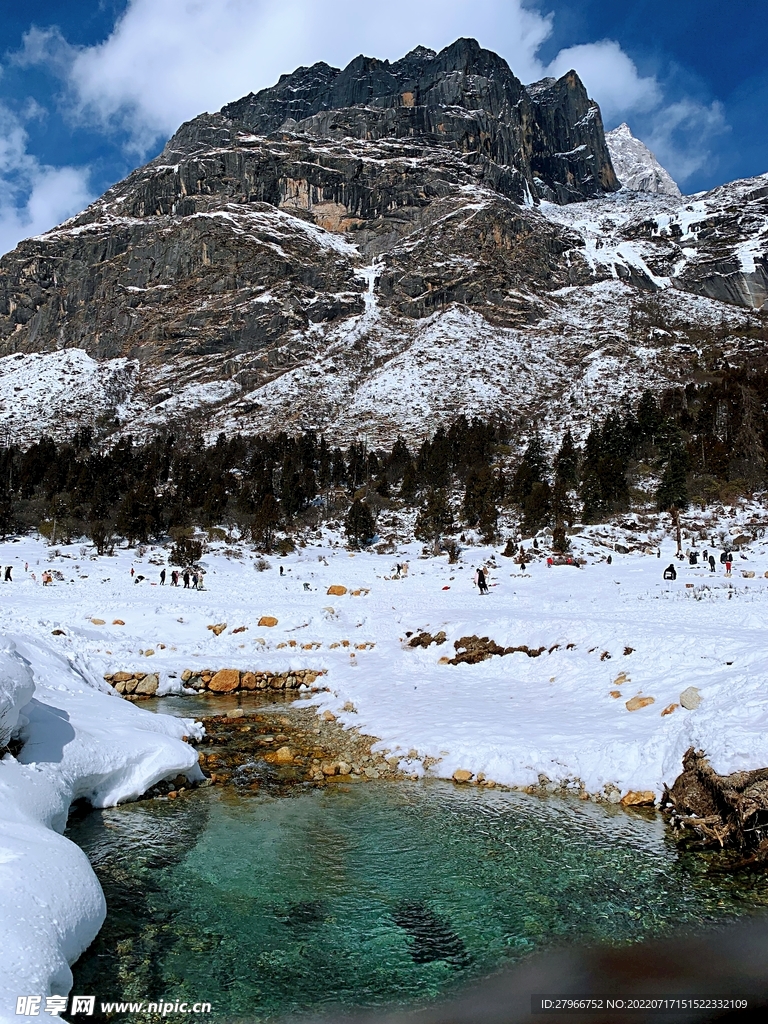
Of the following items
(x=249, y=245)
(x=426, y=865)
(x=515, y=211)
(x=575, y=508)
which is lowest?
(x=426, y=865)

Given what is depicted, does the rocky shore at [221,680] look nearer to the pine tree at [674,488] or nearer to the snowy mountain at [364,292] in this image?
the pine tree at [674,488]

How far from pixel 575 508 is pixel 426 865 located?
50.8 m

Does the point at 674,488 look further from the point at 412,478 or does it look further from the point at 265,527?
the point at 265,527

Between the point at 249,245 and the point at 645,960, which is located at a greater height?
the point at 249,245

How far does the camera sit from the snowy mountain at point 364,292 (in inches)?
4021

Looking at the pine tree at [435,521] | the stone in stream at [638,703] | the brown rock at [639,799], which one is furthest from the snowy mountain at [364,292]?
the brown rock at [639,799]

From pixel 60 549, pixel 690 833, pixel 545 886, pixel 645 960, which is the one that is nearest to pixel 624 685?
pixel 690 833

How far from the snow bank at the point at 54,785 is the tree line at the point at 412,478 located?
3150 cm

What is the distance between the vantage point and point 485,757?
11797 millimetres

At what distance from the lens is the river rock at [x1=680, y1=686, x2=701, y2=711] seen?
11.3 meters

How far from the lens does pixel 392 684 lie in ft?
56.3

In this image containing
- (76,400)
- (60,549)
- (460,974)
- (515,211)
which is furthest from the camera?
(515,211)

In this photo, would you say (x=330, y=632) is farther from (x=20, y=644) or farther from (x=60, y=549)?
(x=60, y=549)

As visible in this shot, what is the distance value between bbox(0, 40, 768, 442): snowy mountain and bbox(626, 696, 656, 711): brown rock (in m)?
76.0
